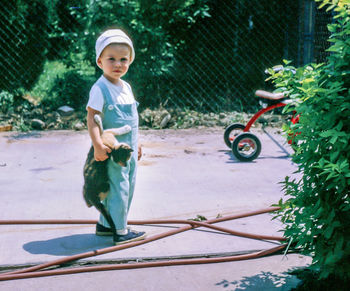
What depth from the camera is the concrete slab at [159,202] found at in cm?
336

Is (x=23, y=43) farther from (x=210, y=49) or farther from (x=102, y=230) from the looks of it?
(x=102, y=230)

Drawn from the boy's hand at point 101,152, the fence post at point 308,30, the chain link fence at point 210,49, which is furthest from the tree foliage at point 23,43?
the boy's hand at point 101,152

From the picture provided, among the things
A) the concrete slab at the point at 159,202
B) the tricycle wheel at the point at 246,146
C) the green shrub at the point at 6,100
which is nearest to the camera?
the concrete slab at the point at 159,202

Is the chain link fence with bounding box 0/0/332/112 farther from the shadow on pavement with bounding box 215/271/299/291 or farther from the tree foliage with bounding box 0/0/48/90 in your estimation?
the shadow on pavement with bounding box 215/271/299/291

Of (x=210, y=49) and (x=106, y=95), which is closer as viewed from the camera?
(x=106, y=95)

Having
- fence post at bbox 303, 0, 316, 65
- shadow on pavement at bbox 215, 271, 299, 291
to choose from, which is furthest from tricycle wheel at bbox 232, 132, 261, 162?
fence post at bbox 303, 0, 316, 65

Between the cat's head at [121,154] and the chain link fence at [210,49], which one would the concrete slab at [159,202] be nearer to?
the cat's head at [121,154]

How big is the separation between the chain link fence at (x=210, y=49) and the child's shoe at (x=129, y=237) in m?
5.57

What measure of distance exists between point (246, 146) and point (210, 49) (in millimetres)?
4188

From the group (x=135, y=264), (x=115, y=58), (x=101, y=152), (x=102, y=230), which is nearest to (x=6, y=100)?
(x=102, y=230)

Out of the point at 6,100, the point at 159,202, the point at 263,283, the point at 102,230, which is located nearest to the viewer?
the point at 263,283

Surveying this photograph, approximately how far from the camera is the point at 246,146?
6.52 meters

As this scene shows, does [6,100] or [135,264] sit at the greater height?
[6,100]

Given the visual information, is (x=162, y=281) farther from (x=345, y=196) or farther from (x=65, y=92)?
(x=65, y=92)
